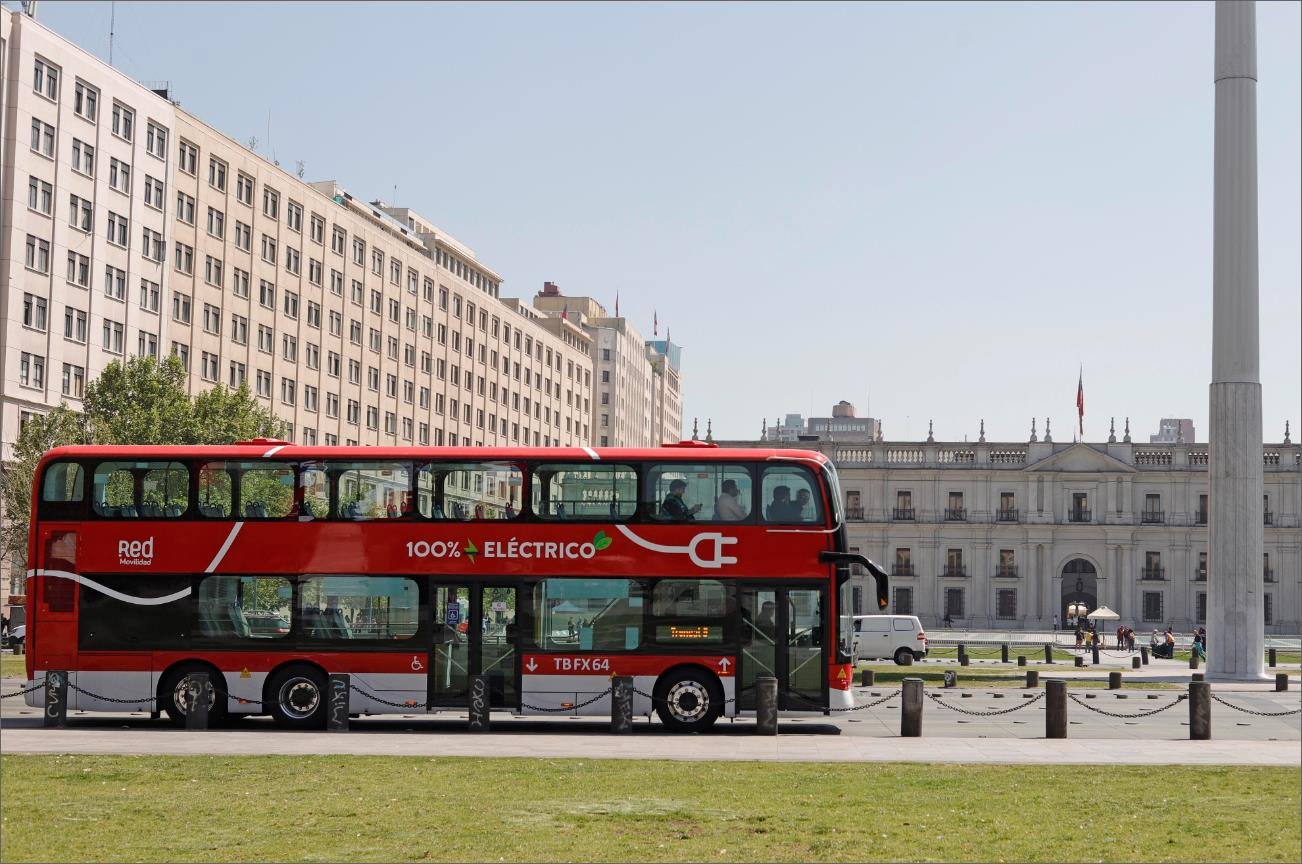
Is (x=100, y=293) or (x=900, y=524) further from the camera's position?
(x=900, y=524)

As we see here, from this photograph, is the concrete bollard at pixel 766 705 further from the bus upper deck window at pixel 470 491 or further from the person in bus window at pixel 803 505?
the bus upper deck window at pixel 470 491

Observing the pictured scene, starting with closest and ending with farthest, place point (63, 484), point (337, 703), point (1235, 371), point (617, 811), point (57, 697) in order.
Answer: point (617, 811)
point (337, 703)
point (57, 697)
point (63, 484)
point (1235, 371)

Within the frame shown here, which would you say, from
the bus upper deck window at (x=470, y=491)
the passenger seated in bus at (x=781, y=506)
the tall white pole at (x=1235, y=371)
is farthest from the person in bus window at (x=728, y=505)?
the tall white pole at (x=1235, y=371)

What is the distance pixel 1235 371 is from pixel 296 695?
99.0 ft

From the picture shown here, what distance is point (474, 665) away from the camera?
23.6 m

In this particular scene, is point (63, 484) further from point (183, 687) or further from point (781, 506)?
point (781, 506)

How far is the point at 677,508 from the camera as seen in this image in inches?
925

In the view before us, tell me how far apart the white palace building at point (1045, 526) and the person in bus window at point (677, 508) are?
84.8 meters

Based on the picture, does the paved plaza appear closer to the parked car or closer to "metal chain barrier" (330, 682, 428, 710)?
"metal chain barrier" (330, 682, 428, 710)

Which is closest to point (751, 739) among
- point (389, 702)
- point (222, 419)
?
point (389, 702)

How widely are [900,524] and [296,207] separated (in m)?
50.1

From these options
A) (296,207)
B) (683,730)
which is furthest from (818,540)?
(296,207)

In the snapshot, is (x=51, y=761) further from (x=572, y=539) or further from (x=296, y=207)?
(x=296, y=207)

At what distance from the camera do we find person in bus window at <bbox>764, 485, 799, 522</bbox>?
927 inches
